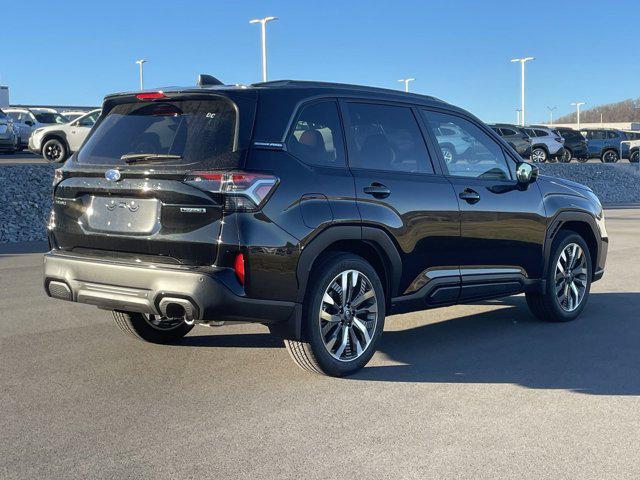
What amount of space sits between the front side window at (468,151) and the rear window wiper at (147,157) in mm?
2153

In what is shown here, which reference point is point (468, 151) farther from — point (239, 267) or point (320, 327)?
point (239, 267)

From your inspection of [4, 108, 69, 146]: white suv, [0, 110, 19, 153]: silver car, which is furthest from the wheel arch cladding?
[4, 108, 69, 146]: white suv

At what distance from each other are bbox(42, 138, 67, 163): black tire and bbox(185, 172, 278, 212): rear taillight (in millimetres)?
21689

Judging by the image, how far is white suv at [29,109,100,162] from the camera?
82.7ft

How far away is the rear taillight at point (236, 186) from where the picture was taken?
4.88 metres

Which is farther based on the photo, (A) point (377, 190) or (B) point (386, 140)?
(B) point (386, 140)

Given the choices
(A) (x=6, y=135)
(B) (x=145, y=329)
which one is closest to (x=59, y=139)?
(A) (x=6, y=135)

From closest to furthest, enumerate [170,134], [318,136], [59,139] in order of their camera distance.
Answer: [170,134], [318,136], [59,139]

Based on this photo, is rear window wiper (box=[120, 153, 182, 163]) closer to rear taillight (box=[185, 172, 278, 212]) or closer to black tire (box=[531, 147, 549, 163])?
rear taillight (box=[185, 172, 278, 212])

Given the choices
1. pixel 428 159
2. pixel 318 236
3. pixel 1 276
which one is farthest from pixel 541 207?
pixel 1 276

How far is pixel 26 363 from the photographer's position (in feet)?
19.3

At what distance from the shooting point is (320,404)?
4941 mm

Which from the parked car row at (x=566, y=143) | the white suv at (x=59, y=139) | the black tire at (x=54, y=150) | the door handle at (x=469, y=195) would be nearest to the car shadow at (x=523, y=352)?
the door handle at (x=469, y=195)

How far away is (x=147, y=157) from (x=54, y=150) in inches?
852
